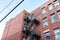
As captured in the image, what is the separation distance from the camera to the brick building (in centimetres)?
1473

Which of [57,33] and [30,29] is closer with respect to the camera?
[57,33]

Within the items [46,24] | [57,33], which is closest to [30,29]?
[46,24]

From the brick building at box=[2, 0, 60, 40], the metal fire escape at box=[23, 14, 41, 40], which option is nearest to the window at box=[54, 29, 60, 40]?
the brick building at box=[2, 0, 60, 40]

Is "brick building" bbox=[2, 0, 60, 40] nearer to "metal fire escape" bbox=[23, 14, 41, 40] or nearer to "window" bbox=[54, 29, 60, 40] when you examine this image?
"window" bbox=[54, 29, 60, 40]

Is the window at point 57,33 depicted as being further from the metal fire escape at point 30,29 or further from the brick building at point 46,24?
the metal fire escape at point 30,29

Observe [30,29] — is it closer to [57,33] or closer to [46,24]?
[46,24]

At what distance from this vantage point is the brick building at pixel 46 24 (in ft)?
48.3

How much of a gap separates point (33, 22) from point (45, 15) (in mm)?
2690

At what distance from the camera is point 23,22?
16.3 metres

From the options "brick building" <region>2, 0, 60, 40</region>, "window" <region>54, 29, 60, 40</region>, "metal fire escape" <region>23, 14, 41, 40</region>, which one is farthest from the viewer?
"metal fire escape" <region>23, 14, 41, 40</region>

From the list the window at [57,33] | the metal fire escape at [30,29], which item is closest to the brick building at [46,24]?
the window at [57,33]

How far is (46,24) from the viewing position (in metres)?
16.7

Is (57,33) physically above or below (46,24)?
below

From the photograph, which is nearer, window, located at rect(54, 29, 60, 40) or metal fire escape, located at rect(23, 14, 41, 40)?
window, located at rect(54, 29, 60, 40)
